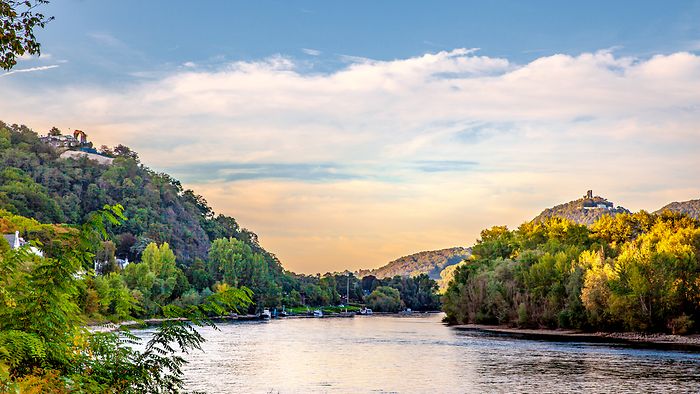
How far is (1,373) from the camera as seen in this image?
8.11 m

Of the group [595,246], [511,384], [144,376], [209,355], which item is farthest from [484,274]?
[144,376]

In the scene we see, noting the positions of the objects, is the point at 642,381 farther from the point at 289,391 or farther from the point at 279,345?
the point at 279,345

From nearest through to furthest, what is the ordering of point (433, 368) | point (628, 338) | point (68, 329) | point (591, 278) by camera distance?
1. point (68, 329)
2. point (433, 368)
3. point (628, 338)
4. point (591, 278)

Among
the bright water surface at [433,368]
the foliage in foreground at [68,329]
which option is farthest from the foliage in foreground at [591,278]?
the foliage in foreground at [68,329]

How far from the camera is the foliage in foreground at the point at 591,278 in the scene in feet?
327

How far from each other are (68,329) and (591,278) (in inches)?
4083

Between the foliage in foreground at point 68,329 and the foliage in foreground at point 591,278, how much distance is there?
9713cm

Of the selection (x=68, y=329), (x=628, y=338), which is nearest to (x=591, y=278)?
(x=628, y=338)

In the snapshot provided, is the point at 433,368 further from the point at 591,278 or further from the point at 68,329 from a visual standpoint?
the point at 591,278

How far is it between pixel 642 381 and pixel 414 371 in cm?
1552

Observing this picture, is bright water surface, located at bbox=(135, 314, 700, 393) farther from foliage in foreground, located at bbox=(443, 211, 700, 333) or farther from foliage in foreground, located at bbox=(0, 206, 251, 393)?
foliage in foreground, located at bbox=(0, 206, 251, 393)

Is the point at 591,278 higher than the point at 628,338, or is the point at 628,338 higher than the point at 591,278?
the point at 591,278

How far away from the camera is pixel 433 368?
56.5 m

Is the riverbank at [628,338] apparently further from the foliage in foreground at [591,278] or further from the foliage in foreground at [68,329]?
the foliage in foreground at [68,329]
